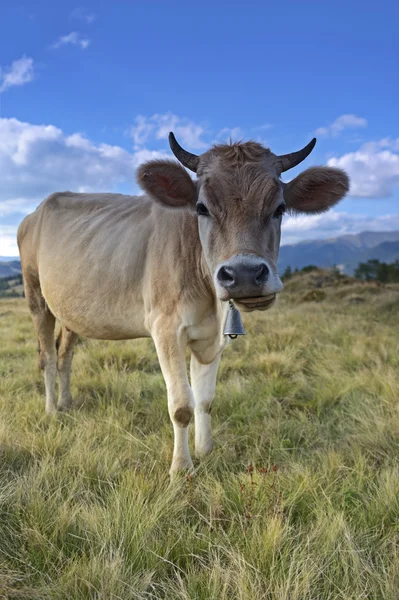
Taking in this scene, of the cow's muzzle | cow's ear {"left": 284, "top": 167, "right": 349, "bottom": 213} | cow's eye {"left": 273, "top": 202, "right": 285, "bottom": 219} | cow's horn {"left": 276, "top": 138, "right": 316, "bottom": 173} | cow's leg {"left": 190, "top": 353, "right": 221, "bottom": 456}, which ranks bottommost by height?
cow's leg {"left": 190, "top": 353, "right": 221, "bottom": 456}

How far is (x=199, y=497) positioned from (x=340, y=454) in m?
1.39

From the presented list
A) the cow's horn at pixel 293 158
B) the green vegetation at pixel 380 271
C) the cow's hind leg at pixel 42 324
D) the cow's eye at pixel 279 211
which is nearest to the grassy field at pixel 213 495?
the cow's hind leg at pixel 42 324

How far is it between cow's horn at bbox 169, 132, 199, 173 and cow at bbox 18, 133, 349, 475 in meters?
0.01

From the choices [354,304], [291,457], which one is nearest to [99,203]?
[291,457]

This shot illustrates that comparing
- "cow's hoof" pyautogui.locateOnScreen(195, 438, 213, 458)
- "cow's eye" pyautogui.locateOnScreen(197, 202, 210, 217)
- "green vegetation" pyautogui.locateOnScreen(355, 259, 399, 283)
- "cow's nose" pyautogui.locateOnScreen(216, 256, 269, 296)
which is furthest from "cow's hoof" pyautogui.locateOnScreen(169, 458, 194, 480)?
"green vegetation" pyautogui.locateOnScreen(355, 259, 399, 283)

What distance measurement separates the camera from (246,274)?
8.70ft

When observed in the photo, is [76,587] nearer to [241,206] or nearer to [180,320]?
[180,320]

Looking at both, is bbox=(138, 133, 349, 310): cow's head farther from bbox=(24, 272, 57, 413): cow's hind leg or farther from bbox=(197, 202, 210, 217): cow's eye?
bbox=(24, 272, 57, 413): cow's hind leg

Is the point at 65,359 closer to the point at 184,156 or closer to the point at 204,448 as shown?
the point at 204,448

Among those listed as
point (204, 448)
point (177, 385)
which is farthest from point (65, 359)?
point (177, 385)

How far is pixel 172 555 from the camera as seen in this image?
2455mm

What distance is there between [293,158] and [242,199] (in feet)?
2.76

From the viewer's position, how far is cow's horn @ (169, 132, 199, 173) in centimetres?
360

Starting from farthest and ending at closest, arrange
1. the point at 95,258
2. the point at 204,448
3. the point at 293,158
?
1. the point at 95,258
2. the point at 204,448
3. the point at 293,158
